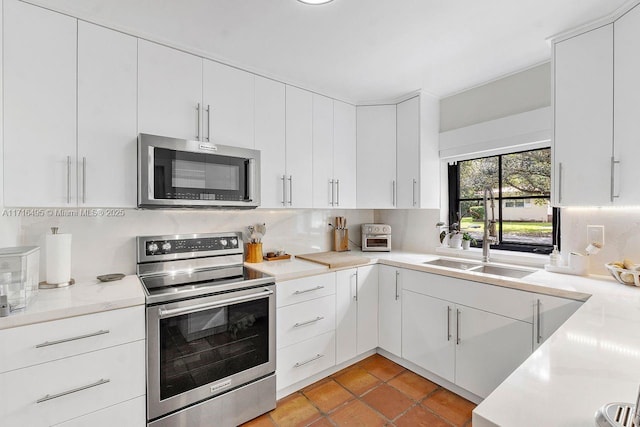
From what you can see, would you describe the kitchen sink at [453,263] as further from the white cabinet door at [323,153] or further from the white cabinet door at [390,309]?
the white cabinet door at [323,153]

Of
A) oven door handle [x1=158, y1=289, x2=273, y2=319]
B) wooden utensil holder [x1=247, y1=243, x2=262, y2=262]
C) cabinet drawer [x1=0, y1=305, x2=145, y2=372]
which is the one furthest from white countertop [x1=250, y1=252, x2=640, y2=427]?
wooden utensil holder [x1=247, y1=243, x2=262, y2=262]

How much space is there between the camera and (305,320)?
7.18 feet

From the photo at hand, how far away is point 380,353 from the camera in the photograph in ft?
8.97

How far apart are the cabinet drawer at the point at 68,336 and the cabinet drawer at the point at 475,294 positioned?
185 cm

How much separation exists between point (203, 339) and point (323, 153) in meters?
1.75

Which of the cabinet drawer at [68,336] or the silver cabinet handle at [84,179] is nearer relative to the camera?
the cabinet drawer at [68,336]

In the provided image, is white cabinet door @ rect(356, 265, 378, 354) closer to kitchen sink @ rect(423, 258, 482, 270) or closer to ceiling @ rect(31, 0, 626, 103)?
kitchen sink @ rect(423, 258, 482, 270)

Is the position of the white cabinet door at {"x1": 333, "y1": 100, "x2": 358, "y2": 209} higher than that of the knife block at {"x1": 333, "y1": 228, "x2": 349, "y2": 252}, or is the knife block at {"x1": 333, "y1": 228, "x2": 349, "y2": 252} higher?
the white cabinet door at {"x1": 333, "y1": 100, "x2": 358, "y2": 209}

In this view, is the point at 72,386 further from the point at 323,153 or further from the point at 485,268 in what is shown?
the point at 485,268

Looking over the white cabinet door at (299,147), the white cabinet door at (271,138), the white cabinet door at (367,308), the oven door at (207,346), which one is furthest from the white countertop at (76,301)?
the white cabinet door at (367,308)

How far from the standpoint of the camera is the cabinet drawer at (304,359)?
2079mm

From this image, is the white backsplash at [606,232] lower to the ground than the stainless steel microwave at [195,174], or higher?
lower

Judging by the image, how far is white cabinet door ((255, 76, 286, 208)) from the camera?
2.34 metres

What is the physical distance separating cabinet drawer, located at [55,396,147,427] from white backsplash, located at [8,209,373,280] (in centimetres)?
85
